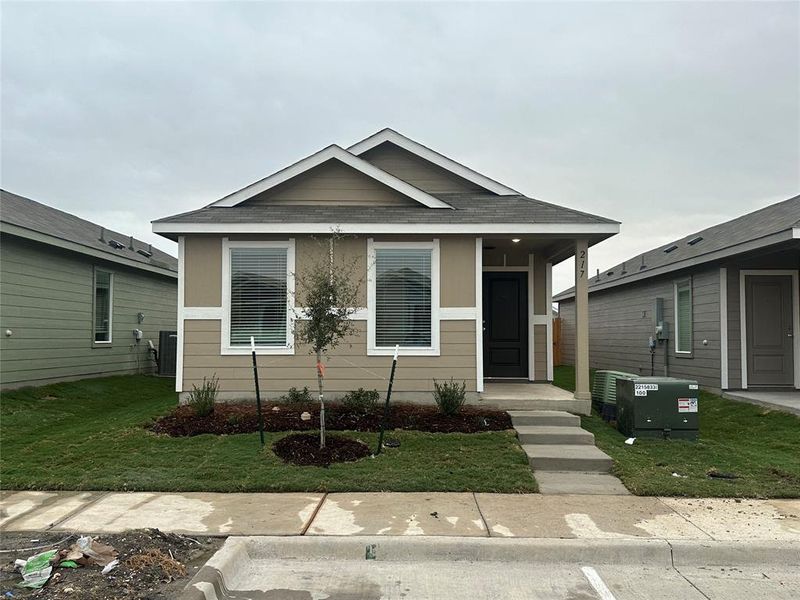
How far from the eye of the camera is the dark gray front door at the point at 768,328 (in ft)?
37.1

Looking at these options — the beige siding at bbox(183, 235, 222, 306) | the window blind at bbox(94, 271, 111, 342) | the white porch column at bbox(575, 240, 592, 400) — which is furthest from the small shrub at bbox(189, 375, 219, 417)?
the window blind at bbox(94, 271, 111, 342)

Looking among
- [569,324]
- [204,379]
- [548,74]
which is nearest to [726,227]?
[548,74]

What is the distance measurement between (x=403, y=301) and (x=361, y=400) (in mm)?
1731

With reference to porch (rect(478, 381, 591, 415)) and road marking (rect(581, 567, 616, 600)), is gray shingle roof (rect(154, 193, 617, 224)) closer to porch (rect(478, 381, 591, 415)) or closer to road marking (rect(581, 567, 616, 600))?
porch (rect(478, 381, 591, 415))

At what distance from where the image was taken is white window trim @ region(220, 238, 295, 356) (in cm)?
902

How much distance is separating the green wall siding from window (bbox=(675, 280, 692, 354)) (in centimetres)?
1384

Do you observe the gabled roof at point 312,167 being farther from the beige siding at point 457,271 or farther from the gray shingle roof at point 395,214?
the beige siding at point 457,271

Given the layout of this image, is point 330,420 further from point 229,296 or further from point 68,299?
point 68,299

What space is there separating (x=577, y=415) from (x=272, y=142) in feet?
41.9

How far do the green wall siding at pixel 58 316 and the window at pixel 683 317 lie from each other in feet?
45.4

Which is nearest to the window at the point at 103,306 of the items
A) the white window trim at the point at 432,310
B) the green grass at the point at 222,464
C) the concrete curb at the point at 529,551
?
the green grass at the point at 222,464

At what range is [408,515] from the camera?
5.02 meters

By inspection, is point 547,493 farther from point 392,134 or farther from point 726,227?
point 726,227

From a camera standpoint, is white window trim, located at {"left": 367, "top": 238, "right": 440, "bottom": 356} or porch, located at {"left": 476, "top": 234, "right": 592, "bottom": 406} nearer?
white window trim, located at {"left": 367, "top": 238, "right": 440, "bottom": 356}
